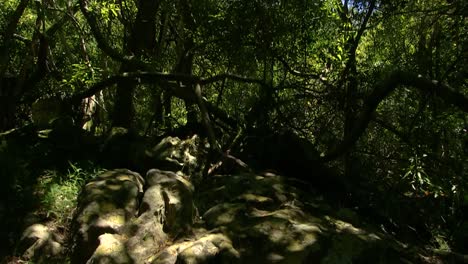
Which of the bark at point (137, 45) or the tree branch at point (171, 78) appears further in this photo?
the bark at point (137, 45)

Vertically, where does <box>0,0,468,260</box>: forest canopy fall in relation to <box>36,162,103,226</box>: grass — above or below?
above

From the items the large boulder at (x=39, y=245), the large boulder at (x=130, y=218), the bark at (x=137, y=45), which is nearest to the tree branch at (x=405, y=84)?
the large boulder at (x=130, y=218)

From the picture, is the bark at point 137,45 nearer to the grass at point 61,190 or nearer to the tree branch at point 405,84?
the grass at point 61,190

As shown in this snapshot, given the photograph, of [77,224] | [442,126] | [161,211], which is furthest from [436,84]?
[77,224]

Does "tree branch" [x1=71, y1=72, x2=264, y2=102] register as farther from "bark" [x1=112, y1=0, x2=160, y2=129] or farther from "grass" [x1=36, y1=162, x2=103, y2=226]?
"grass" [x1=36, y1=162, x2=103, y2=226]

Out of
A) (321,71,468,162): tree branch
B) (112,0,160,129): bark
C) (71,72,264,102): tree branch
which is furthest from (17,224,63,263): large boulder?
(112,0,160,129): bark

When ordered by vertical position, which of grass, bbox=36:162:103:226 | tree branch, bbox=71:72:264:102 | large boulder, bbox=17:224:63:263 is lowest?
large boulder, bbox=17:224:63:263

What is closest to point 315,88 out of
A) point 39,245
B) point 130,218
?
point 130,218

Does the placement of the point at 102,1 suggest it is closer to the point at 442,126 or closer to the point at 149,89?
the point at 149,89

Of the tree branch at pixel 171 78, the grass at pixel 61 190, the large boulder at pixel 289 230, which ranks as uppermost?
the tree branch at pixel 171 78

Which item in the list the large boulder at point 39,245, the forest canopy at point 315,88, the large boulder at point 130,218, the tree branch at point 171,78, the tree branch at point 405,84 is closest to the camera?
the large boulder at point 130,218

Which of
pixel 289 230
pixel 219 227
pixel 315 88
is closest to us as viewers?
pixel 289 230

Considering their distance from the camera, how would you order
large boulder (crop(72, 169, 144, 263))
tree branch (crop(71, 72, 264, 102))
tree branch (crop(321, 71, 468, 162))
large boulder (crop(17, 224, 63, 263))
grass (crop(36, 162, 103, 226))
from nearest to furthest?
large boulder (crop(72, 169, 144, 263))
large boulder (crop(17, 224, 63, 263))
grass (crop(36, 162, 103, 226))
tree branch (crop(321, 71, 468, 162))
tree branch (crop(71, 72, 264, 102))

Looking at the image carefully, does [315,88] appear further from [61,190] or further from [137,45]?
[61,190]
